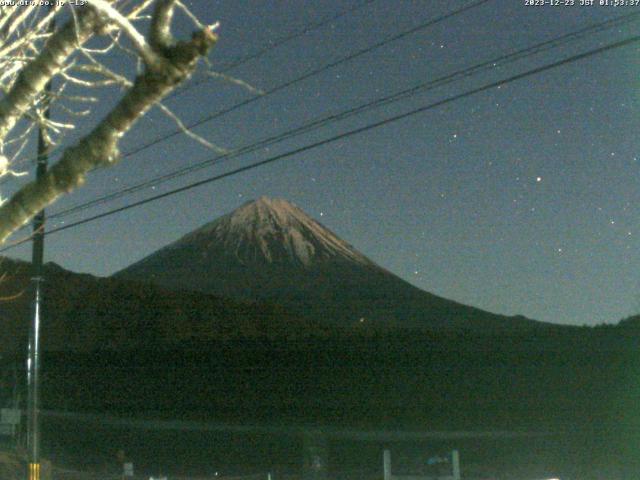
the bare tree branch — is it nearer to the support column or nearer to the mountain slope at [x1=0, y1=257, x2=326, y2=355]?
the support column

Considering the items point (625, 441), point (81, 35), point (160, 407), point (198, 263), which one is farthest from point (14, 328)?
point (198, 263)

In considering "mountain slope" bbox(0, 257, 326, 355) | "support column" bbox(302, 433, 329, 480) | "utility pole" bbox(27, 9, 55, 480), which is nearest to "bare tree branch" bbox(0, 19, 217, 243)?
"utility pole" bbox(27, 9, 55, 480)

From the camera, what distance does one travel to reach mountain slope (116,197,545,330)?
86.1 meters

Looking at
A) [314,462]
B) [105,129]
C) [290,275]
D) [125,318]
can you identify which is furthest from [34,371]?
[290,275]

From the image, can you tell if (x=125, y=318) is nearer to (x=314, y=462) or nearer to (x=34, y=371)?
(x=314, y=462)

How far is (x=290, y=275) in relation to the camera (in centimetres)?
11231

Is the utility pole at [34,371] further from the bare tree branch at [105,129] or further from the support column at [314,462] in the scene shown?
the bare tree branch at [105,129]

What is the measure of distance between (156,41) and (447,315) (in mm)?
80036

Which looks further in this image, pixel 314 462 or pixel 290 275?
pixel 290 275

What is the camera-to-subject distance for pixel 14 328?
53688 mm

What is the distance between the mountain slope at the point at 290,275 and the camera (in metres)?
86.1

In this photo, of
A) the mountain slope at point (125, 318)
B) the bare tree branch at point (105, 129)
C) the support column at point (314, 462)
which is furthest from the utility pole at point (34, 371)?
the mountain slope at point (125, 318)

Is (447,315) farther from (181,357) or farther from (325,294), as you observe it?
(181,357)

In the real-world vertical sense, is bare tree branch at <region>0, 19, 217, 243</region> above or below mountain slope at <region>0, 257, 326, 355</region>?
below
